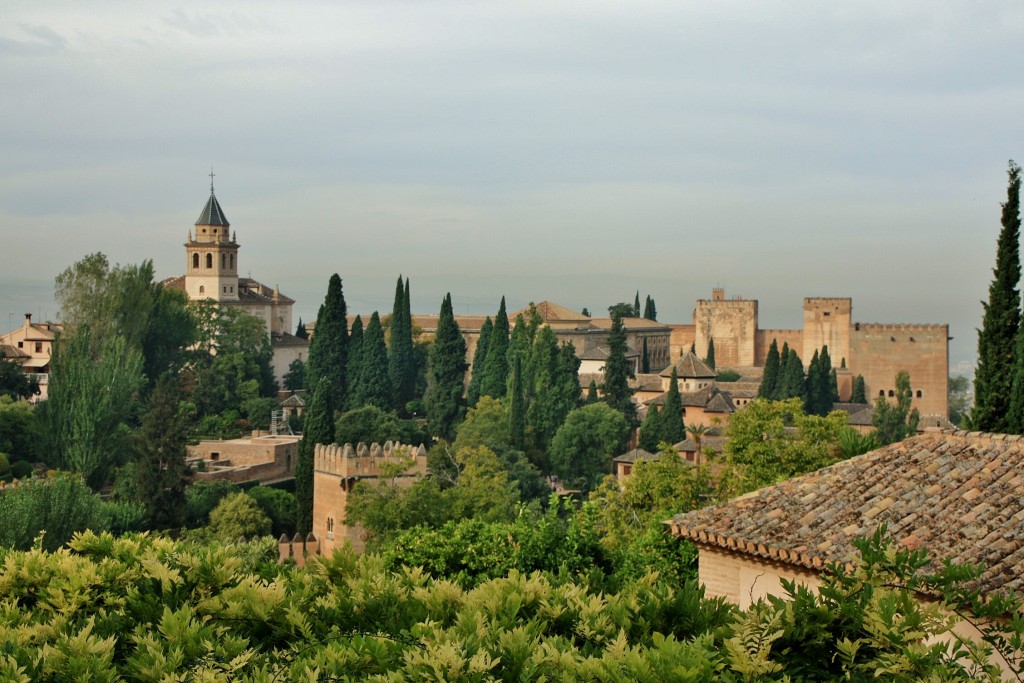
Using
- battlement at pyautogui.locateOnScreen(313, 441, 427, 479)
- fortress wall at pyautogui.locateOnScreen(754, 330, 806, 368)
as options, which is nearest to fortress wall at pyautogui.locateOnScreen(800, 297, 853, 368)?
fortress wall at pyautogui.locateOnScreen(754, 330, 806, 368)

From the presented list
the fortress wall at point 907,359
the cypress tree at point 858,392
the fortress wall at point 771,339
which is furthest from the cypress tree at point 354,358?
the fortress wall at point 771,339

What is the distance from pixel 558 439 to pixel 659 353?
39209mm

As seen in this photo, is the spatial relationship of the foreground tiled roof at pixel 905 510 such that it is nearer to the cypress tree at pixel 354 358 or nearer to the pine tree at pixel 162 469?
the pine tree at pixel 162 469

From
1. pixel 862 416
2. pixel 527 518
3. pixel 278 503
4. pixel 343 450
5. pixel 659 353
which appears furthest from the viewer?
pixel 659 353

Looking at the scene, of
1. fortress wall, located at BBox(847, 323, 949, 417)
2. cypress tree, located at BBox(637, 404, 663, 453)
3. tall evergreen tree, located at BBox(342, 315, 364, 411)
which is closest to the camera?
cypress tree, located at BBox(637, 404, 663, 453)

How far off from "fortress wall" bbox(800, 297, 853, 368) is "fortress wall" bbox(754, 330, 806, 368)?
6.60ft

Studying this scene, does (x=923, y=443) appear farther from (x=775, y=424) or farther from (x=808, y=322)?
(x=808, y=322)

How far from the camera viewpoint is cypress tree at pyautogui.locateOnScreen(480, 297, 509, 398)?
5425 centimetres

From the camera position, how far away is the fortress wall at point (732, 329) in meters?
84.4

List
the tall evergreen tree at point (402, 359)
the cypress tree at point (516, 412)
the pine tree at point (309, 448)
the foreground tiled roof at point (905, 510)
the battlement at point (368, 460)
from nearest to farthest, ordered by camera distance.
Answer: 1. the foreground tiled roof at point (905, 510)
2. the battlement at point (368, 460)
3. the pine tree at point (309, 448)
4. the cypress tree at point (516, 412)
5. the tall evergreen tree at point (402, 359)

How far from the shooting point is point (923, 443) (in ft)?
35.1

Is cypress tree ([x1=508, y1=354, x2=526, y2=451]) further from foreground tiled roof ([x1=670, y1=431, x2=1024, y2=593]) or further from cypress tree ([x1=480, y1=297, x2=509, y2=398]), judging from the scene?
foreground tiled roof ([x1=670, y1=431, x2=1024, y2=593])

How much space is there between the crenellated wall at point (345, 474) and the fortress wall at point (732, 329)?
51463mm

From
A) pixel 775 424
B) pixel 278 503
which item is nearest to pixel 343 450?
pixel 278 503
